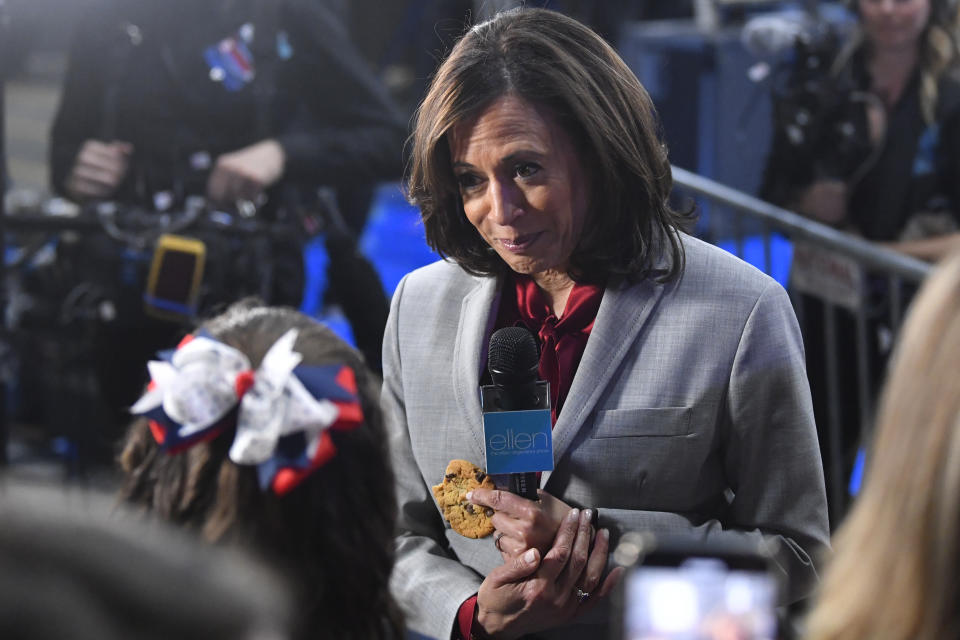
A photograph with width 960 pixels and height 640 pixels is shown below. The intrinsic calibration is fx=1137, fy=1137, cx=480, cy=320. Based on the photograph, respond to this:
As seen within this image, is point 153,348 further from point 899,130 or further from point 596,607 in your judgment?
point 899,130

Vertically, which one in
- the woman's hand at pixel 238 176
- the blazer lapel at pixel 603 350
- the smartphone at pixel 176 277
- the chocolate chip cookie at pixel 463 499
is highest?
the blazer lapel at pixel 603 350

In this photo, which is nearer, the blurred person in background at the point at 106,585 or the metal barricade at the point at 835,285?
the blurred person in background at the point at 106,585

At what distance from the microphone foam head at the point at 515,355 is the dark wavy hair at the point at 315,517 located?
32 cm

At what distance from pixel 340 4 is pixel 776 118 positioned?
5.83 ft

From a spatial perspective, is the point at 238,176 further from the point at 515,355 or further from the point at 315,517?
the point at 315,517

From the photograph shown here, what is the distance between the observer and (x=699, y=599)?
48.3 inches

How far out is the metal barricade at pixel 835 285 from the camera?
3996 millimetres

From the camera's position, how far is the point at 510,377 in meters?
1.96

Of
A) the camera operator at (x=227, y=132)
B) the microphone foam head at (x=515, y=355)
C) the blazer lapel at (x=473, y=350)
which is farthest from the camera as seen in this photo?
→ the camera operator at (x=227, y=132)

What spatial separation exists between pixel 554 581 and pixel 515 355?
1.33 feet

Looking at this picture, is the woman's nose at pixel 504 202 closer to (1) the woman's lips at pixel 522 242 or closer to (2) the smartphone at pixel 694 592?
(1) the woman's lips at pixel 522 242

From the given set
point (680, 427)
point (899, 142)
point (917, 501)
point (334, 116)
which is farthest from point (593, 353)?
point (899, 142)

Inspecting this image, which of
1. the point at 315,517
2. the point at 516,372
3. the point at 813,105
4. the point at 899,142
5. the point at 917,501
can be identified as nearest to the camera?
the point at 917,501

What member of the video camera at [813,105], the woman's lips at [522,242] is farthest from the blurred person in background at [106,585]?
the video camera at [813,105]
